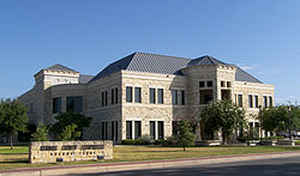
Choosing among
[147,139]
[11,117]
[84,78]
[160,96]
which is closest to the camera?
[11,117]

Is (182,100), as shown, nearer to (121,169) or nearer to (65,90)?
(65,90)

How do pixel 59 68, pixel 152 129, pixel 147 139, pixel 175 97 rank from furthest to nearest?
pixel 59 68
pixel 175 97
pixel 152 129
pixel 147 139

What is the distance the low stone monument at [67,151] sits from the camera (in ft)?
63.6

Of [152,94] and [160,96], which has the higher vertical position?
[152,94]

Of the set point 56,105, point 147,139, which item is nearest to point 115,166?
point 147,139

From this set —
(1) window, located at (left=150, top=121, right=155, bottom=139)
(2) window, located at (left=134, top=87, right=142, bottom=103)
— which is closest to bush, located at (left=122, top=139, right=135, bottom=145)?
(1) window, located at (left=150, top=121, right=155, bottom=139)

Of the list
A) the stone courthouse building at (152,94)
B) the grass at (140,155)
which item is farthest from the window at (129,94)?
the grass at (140,155)

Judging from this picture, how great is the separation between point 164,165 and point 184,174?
4162 millimetres

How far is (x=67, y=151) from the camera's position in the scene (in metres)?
20.4

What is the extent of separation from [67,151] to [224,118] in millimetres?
19288

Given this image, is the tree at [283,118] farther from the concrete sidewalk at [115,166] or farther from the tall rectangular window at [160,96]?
the concrete sidewalk at [115,166]

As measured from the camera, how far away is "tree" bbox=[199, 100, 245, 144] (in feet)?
115

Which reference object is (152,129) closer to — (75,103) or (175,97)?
(175,97)

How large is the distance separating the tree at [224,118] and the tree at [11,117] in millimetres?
21582
